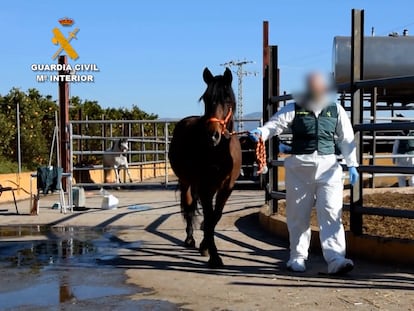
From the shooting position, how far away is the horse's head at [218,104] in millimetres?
5887

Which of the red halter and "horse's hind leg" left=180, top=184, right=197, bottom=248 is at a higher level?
the red halter

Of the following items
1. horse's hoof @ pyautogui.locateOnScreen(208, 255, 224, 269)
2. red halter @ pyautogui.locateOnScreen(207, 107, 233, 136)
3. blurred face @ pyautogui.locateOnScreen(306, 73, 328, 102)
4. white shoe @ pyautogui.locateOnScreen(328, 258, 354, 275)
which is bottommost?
horse's hoof @ pyautogui.locateOnScreen(208, 255, 224, 269)

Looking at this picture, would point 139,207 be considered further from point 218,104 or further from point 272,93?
point 218,104

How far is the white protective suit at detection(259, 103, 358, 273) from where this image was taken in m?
5.86

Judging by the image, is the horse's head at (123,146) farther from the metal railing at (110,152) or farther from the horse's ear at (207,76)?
the horse's ear at (207,76)

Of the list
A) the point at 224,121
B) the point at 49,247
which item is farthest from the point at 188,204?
the point at 224,121

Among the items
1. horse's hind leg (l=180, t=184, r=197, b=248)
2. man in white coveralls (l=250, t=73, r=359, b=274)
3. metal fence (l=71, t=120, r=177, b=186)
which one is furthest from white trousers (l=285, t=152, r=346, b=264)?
metal fence (l=71, t=120, r=177, b=186)

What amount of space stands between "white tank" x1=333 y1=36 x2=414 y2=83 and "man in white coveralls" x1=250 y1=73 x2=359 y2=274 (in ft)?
29.2

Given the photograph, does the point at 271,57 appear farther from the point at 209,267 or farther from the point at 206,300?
the point at 206,300

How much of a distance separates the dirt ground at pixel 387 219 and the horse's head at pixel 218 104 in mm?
2528

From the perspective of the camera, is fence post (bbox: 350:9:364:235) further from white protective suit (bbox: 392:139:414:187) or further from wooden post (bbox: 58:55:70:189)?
wooden post (bbox: 58:55:70:189)

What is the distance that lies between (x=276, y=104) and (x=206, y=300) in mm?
4459

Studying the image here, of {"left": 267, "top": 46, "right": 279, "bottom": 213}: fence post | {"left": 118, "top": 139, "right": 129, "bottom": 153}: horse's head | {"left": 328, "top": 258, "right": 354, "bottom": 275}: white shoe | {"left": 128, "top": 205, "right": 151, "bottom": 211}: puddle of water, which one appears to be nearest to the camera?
{"left": 328, "top": 258, "right": 354, "bottom": 275}: white shoe

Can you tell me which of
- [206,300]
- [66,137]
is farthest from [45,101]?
[206,300]
